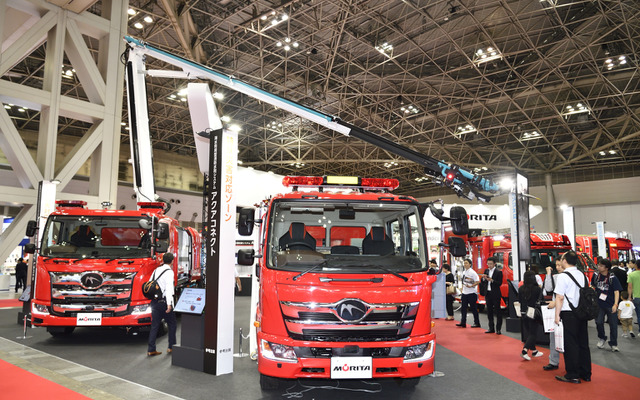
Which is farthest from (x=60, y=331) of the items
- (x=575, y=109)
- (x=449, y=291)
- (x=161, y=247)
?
(x=575, y=109)

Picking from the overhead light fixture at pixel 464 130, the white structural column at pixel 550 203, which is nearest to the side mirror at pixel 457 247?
the overhead light fixture at pixel 464 130

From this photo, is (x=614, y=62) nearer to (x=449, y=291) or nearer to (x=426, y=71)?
(x=426, y=71)

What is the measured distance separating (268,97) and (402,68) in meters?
13.5

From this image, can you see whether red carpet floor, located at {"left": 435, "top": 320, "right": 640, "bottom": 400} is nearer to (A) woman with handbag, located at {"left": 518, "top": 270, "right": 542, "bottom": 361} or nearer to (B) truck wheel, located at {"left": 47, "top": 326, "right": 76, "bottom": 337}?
(A) woman with handbag, located at {"left": 518, "top": 270, "right": 542, "bottom": 361}

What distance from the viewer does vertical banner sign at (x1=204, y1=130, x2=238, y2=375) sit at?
562cm

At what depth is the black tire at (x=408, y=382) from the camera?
5008 millimetres

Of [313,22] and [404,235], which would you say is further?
[313,22]

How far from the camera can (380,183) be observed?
592cm

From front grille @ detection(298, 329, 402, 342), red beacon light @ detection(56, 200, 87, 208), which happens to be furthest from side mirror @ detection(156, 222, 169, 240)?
front grille @ detection(298, 329, 402, 342)

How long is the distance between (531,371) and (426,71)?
18.9 meters

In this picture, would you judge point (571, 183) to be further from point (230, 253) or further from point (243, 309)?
point (230, 253)

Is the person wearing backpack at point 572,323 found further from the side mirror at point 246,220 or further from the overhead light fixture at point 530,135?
the overhead light fixture at point 530,135

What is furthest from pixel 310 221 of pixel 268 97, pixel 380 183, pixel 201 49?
pixel 201 49

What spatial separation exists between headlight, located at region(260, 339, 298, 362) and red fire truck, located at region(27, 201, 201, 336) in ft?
12.5
